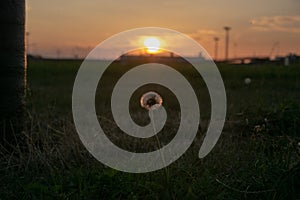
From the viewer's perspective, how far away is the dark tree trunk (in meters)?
3.14

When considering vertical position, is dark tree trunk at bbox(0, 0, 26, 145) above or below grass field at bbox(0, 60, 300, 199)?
above

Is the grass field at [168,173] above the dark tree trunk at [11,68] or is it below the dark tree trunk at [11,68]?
below

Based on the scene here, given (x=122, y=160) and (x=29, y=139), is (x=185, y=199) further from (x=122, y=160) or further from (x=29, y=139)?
(x=29, y=139)

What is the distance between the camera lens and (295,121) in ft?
13.0

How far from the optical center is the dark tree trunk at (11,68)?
3137 mm

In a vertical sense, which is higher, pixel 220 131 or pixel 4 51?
pixel 4 51

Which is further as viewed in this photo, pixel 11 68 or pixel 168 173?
pixel 11 68

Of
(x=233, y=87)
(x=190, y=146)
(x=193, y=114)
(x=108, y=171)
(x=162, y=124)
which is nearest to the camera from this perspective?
(x=108, y=171)

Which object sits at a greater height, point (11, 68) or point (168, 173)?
point (11, 68)

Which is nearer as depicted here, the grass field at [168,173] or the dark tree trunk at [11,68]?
the grass field at [168,173]

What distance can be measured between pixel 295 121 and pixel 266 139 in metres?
0.72

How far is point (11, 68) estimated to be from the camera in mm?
3174

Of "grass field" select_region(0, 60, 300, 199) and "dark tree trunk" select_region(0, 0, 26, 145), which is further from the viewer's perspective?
"dark tree trunk" select_region(0, 0, 26, 145)

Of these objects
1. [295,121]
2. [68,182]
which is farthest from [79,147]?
[295,121]
